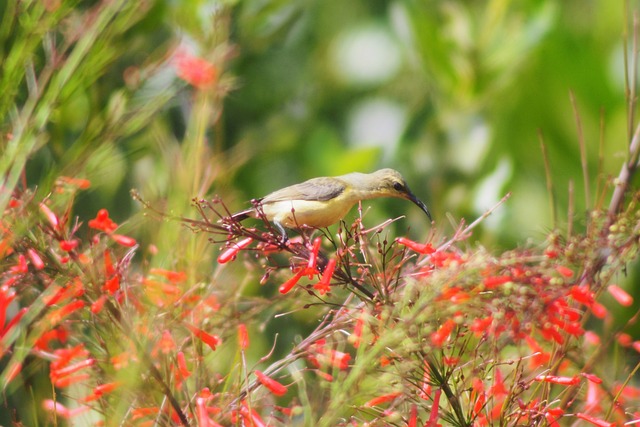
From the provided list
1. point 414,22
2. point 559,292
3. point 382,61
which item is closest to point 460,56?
point 414,22

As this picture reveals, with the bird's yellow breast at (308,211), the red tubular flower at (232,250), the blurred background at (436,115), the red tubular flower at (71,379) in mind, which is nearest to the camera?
the red tubular flower at (71,379)

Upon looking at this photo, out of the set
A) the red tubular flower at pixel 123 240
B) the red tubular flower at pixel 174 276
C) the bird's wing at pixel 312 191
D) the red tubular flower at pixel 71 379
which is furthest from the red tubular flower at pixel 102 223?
the bird's wing at pixel 312 191

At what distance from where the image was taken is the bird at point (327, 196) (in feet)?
8.89

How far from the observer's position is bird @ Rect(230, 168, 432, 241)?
2711 mm

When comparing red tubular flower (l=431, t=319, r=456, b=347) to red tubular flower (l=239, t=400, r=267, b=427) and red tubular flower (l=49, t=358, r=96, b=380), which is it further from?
red tubular flower (l=49, t=358, r=96, b=380)

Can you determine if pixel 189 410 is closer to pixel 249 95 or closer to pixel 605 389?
pixel 605 389

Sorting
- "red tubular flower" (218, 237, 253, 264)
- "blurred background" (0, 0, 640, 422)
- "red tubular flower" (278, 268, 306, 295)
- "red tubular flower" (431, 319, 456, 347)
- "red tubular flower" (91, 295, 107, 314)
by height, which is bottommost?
"blurred background" (0, 0, 640, 422)

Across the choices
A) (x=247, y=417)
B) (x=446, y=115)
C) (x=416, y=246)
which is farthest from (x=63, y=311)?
(x=446, y=115)

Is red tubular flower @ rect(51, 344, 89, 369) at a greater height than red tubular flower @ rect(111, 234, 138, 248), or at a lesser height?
lesser

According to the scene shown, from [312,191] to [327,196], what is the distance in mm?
47

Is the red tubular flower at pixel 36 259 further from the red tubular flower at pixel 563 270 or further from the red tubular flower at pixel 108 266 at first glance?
the red tubular flower at pixel 563 270

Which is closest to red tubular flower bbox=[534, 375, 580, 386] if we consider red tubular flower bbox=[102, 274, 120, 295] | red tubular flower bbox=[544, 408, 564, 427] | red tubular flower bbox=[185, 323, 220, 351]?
red tubular flower bbox=[544, 408, 564, 427]

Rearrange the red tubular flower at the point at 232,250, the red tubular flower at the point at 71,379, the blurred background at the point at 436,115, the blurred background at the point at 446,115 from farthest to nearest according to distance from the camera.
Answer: the blurred background at the point at 446,115
the blurred background at the point at 436,115
the red tubular flower at the point at 232,250
the red tubular flower at the point at 71,379

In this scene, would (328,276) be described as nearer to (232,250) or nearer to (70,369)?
(232,250)
